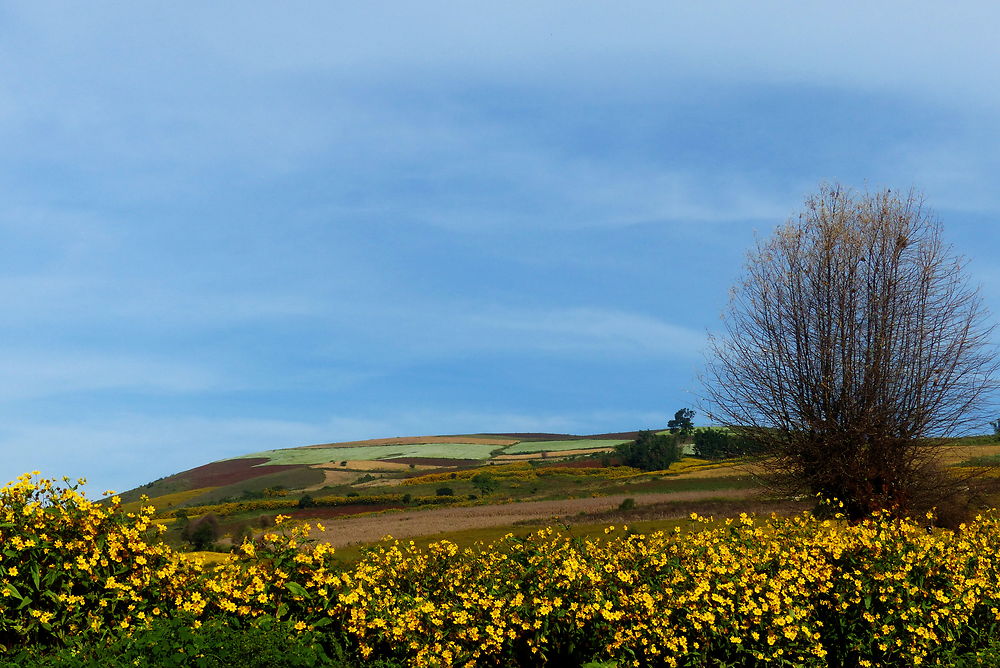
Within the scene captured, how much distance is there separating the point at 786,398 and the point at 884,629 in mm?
12163

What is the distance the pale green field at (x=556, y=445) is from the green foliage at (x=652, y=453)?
16108 mm

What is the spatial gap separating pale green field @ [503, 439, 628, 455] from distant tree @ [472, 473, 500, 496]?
29.2 meters

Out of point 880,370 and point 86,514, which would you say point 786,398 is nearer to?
point 880,370

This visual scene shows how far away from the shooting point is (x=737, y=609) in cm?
804

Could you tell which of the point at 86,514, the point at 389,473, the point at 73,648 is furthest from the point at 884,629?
the point at 389,473

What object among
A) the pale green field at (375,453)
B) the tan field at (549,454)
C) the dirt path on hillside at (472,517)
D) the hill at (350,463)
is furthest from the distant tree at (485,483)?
the pale green field at (375,453)

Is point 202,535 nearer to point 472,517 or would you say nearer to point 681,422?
point 472,517

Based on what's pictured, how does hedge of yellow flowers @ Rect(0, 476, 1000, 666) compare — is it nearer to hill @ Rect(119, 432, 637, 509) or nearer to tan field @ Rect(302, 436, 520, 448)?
hill @ Rect(119, 432, 637, 509)

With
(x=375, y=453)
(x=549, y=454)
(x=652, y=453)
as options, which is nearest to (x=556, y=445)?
(x=549, y=454)

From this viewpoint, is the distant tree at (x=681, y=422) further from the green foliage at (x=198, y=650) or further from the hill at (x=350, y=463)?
the green foliage at (x=198, y=650)

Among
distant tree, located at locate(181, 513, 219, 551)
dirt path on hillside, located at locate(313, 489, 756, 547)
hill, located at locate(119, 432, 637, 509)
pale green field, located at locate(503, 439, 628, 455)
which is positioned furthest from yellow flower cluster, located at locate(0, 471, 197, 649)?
pale green field, located at locate(503, 439, 628, 455)

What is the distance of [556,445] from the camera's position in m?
104

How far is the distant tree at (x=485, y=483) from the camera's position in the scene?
62125 millimetres

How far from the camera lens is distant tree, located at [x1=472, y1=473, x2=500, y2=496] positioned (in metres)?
62.1
